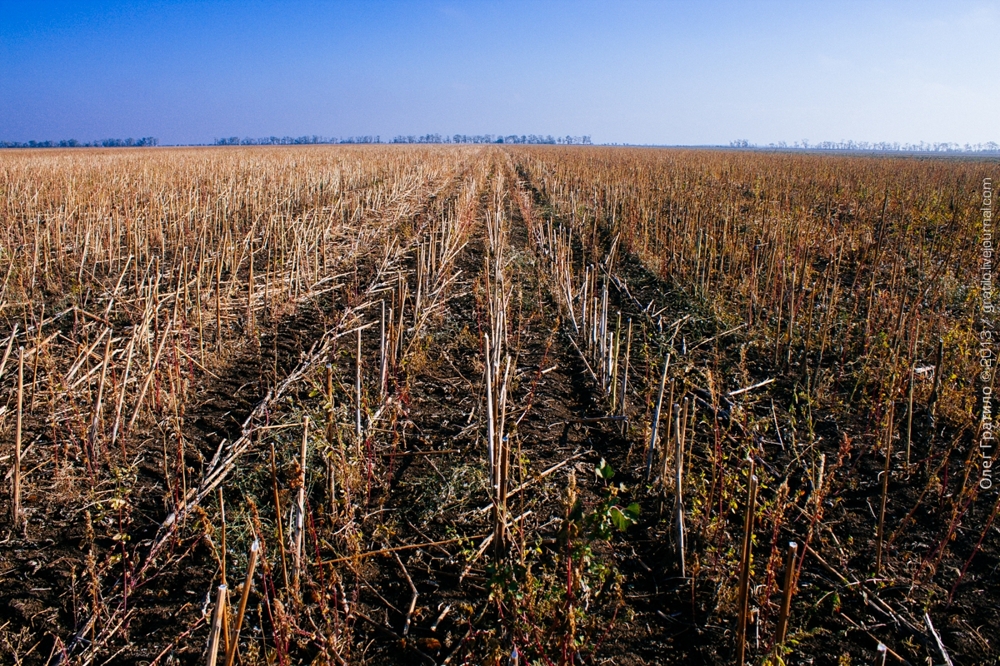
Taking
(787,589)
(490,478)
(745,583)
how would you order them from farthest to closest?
1. (490,478)
2. (745,583)
3. (787,589)

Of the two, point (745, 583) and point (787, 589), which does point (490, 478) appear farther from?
point (787, 589)

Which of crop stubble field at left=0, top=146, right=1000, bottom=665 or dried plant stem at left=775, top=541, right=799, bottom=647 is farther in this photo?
crop stubble field at left=0, top=146, right=1000, bottom=665

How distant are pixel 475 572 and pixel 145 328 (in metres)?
2.82

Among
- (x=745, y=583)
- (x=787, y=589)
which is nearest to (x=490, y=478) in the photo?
(x=745, y=583)

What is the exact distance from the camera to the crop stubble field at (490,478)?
2.14m

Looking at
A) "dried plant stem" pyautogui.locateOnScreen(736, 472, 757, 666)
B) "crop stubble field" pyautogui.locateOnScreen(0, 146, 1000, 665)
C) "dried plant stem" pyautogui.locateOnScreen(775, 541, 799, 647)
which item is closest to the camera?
"dried plant stem" pyautogui.locateOnScreen(775, 541, 799, 647)

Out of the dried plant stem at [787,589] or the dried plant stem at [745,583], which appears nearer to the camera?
the dried plant stem at [787,589]

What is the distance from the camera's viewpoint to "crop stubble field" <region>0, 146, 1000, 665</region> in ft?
7.01

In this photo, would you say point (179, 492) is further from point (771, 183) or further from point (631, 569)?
point (771, 183)

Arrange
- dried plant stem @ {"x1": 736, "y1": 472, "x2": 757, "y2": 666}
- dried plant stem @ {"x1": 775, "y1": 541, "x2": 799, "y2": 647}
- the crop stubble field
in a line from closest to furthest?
1. dried plant stem @ {"x1": 775, "y1": 541, "x2": 799, "y2": 647}
2. dried plant stem @ {"x1": 736, "y1": 472, "x2": 757, "y2": 666}
3. the crop stubble field

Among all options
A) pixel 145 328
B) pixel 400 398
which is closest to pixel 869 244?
pixel 400 398

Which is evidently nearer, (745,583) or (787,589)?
(787,589)

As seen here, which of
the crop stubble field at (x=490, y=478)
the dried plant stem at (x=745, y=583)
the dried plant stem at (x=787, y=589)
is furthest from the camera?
the crop stubble field at (x=490, y=478)

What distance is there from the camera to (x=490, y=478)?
274 centimetres
